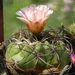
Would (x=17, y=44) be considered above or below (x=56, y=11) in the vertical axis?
below

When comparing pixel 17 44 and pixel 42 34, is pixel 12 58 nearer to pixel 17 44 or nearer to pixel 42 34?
pixel 17 44

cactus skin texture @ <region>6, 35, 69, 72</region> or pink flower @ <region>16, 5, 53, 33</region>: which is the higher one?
pink flower @ <region>16, 5, 53, 33</region>

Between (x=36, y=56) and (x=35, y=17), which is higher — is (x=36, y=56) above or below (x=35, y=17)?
below

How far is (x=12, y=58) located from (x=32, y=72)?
0.26 ft

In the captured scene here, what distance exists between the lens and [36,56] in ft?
1.96

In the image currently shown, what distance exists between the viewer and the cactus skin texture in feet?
1.98

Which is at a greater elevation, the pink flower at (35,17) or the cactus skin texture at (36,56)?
the pink flower at (35,17)

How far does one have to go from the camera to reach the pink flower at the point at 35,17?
25.1 inches

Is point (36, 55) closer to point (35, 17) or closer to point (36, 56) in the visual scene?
point (36, 56)

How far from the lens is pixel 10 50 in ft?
2.11

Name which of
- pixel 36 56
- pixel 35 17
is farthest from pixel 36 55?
pixel 35 17

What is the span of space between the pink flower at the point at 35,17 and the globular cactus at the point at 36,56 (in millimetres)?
56

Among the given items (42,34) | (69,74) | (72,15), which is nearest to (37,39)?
(42,34)

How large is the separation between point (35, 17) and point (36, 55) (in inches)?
5.0
